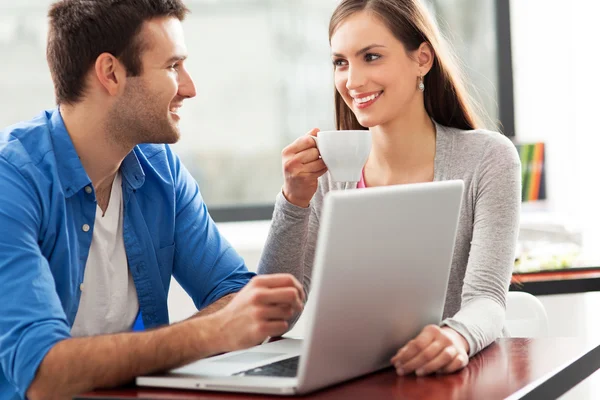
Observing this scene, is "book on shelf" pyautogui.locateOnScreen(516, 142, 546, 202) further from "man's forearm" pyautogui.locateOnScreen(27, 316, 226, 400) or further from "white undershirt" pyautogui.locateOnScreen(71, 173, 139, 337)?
"man's forearm" pyautogui.locateOnScreen(27, 316, 226, 400)

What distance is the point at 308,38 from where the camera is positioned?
12.6 feet

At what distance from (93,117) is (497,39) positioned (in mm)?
2434

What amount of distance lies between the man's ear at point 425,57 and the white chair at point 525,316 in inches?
23.5

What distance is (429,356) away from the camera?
1338 millimetres

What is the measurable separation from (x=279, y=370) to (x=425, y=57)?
43.5 inches

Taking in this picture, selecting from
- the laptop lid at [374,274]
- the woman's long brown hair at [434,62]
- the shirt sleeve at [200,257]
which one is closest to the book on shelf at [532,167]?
the woman's long brown hair at [434,62]

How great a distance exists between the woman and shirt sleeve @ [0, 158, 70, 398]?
55 cm

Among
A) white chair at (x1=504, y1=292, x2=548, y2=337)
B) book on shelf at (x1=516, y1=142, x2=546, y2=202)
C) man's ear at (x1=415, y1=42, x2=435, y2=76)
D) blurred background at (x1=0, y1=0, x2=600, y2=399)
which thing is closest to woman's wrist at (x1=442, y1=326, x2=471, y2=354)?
white chair at (x1=504, y1=292, x2=548, y2=337)

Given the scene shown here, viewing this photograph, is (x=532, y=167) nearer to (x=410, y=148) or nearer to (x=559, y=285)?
(x=559, y=285)

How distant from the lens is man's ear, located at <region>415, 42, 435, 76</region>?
2.15m

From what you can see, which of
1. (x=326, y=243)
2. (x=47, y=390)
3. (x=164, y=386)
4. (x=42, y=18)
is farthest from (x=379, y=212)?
(x=42, y=18)

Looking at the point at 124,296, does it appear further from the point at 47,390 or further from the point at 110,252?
the point at 47,390

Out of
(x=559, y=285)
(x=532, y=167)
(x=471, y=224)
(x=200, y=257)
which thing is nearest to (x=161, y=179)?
(x=200, y=257)

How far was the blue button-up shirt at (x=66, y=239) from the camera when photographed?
1.42 meters
